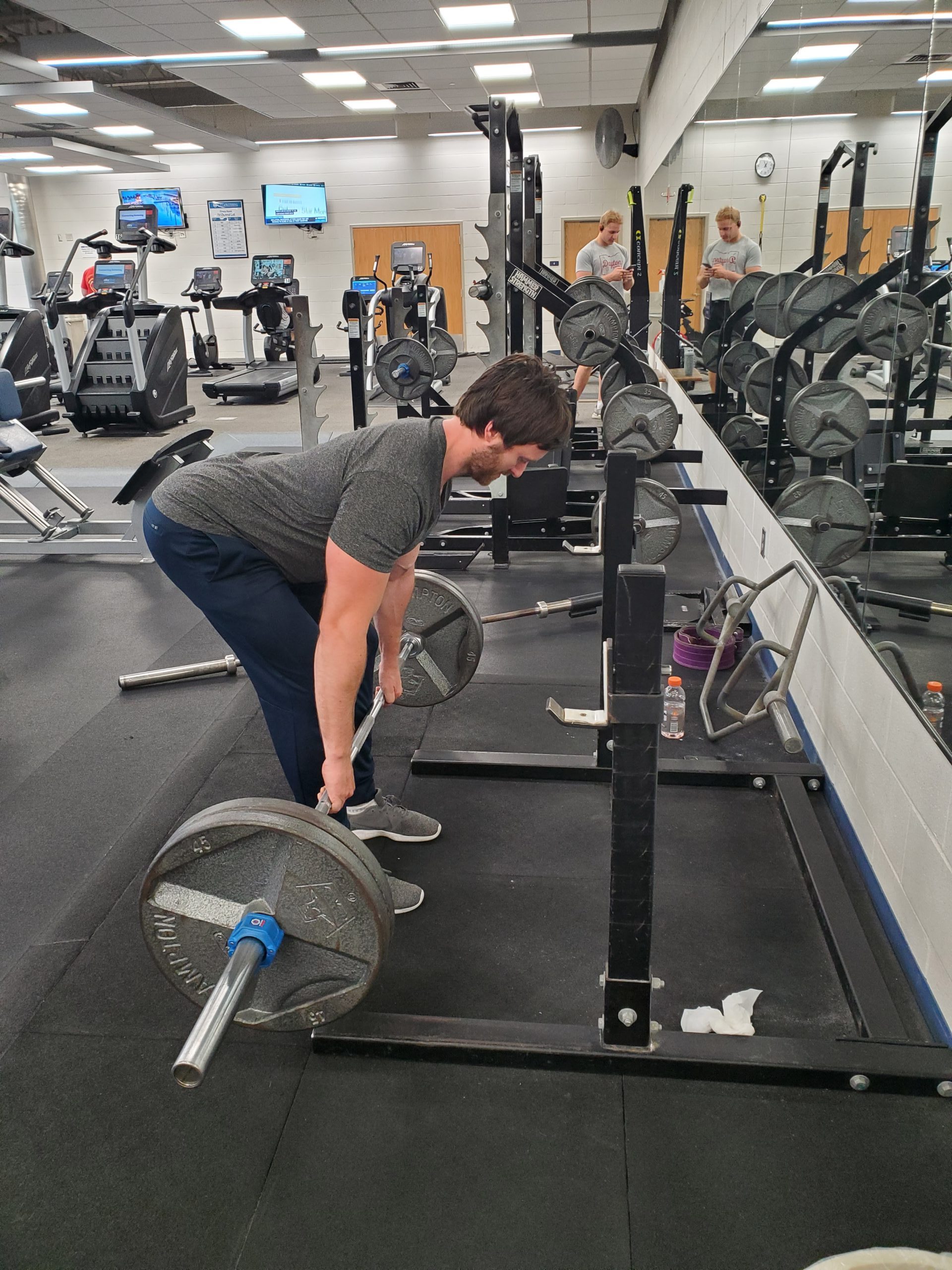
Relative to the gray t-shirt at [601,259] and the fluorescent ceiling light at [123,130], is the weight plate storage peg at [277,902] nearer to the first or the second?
the gray t-shirt at [601,259]

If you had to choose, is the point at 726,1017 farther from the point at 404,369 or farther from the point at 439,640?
the point at 404,369

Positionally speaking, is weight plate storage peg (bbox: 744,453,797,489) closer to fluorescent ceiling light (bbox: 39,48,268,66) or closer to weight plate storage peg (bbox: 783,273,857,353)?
weight plate storage peg (bbox: 783,273,857,353)

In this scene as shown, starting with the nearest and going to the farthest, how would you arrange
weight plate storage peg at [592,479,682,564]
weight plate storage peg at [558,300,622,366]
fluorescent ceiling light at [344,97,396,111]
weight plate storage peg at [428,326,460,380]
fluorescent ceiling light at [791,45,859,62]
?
fluorescent ceiling light at [791,45,859,62], weight plate storage peg at [592,479,682,564], weight plate storage peg at [558,300,622,366], weight plate storage peg at [428,326,460,380], fluorescent ceiling light at [344,97,396,111]

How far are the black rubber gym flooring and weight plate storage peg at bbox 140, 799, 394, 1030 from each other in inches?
9.1

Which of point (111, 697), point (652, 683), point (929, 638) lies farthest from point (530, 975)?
point (111, 697)

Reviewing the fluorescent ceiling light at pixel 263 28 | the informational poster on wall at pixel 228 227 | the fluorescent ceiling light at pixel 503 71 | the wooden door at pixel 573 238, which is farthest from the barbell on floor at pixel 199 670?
the informational poster on wall at pixel 228 227

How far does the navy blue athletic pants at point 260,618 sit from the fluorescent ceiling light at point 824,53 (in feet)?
7.20

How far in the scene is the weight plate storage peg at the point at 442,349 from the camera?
605 cm

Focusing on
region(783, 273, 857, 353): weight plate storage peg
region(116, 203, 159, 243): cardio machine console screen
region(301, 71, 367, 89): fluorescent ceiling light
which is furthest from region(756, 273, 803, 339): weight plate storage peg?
region(301, 71, 367, 89): fluorescent ceiling light

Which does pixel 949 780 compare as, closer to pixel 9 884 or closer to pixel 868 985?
pixel 868 985

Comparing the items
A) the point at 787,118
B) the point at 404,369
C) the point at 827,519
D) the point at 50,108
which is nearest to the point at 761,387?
the point at 787,118

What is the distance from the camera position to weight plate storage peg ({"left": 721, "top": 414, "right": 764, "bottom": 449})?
12.0 feet

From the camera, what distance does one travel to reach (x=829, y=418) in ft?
9.59

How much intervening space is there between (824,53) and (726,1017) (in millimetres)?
2740
